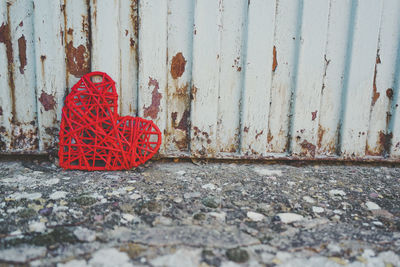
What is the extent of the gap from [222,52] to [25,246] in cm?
129

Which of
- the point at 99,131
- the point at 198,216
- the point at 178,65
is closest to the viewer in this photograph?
the point at 198,216

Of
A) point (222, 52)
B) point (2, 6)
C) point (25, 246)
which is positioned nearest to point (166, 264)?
point (25, 246)

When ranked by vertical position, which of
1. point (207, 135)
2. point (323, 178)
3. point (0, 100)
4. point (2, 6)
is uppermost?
point (2, 6)

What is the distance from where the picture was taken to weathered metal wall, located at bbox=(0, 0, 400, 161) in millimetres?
1657

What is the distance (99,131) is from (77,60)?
422 millimetres

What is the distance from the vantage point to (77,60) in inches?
66.4

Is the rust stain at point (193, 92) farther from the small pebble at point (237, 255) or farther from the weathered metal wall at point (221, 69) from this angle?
the small pebble at point (237, 255)

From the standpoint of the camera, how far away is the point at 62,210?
48.4 inches

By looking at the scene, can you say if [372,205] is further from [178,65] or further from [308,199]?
[178,65]

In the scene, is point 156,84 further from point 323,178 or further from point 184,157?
point 323,178

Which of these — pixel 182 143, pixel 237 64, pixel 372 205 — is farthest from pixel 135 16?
pixel 372 205

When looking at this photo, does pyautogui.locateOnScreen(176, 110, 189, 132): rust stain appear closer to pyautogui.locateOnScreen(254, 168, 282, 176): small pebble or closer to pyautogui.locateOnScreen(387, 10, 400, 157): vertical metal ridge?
pyautogui.locateOnScreen(254, 168, 282, 176): small pebble

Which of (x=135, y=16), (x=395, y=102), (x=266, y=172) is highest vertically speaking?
(x=135, y=16)

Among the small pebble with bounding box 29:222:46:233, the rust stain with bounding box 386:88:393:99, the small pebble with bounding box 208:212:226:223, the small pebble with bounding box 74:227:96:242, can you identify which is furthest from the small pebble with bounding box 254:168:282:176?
the small pebble with bounding box 29:222:46:233
